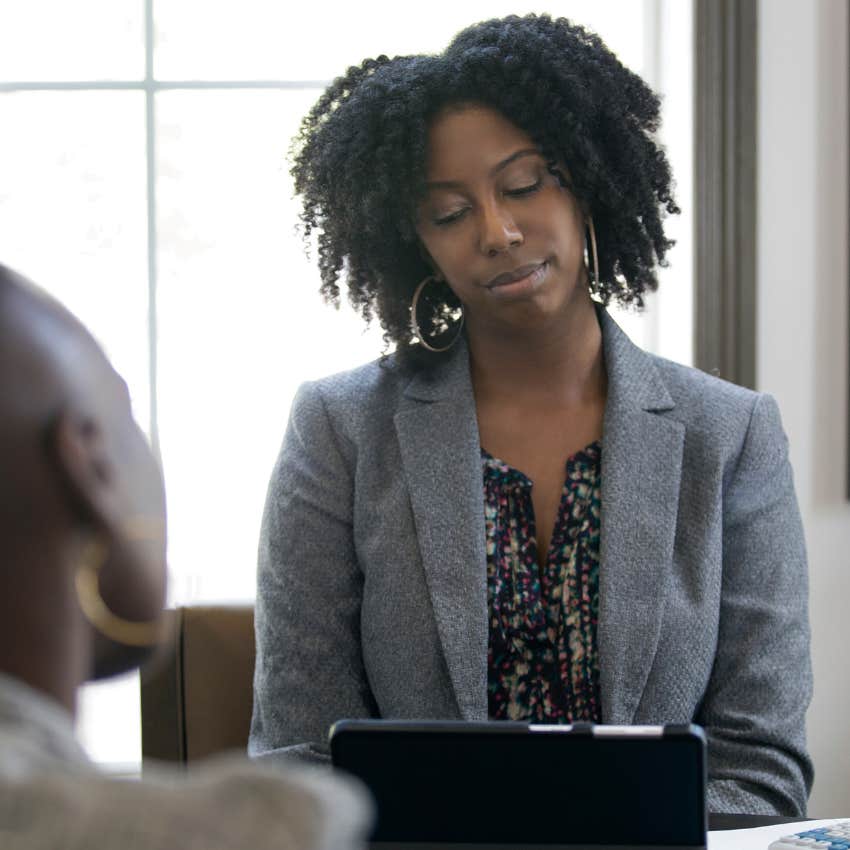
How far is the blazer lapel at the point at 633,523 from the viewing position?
5.43 ft

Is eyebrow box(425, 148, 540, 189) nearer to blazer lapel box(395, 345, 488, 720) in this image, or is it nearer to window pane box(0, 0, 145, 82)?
blazer lapel box(395, 345, 488, 720)

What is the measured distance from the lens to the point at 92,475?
0.51 m

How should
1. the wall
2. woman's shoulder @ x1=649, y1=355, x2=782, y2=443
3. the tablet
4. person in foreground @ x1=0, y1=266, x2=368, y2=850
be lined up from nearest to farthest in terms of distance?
person in foreground @ x1=0, y1=266, x2=368, y2=850 → the tablet → woman's shoulder @ x1=649, y1=355, x2=782, y2=443 → the wall

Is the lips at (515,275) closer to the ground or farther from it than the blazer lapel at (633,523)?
farther from it

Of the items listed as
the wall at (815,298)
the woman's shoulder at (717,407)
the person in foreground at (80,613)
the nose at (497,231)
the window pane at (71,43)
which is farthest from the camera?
the window pane at (71,43)

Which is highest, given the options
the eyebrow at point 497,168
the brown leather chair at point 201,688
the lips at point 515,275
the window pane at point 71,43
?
the window pane at point 71,43

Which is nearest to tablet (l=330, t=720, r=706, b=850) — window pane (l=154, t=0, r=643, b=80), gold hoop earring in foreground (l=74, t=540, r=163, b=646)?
gold hoop earring in foreground (l=74, t=540, r=163, b=646)

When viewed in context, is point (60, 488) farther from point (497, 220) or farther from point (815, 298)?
point (815, 298)

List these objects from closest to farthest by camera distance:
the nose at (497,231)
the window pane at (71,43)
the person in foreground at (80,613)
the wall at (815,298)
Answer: the person in foreground at (80,613), the nose at (497,231), the wall at (815,298), the window pane at (71,43)

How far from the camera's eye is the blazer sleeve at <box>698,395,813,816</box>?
1.65m

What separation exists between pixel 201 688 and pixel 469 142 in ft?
2.72

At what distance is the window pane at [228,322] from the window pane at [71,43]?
0.13 m

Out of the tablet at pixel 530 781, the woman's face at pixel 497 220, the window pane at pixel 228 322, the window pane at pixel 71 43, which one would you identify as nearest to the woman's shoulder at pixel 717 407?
the woman's face at pixel 497 220

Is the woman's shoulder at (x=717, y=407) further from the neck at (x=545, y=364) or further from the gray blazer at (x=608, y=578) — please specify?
the neck at (x=545, y=364)
